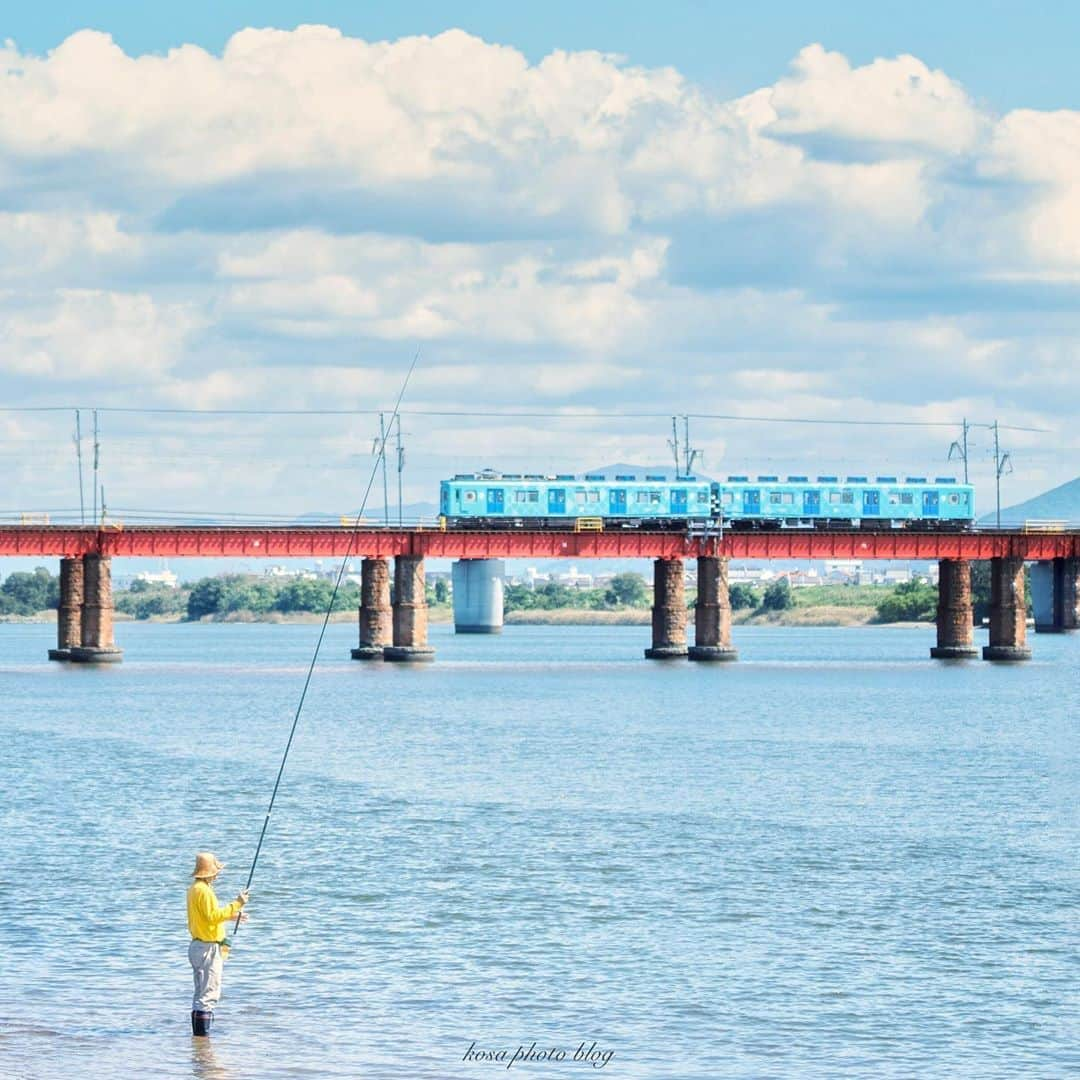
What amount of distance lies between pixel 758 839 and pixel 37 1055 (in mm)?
25000

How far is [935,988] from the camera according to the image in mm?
33031

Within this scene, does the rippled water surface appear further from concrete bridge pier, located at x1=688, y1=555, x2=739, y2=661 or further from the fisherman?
concrete bridge pier, located at x1=688, y1=555, x2=739, y2=661

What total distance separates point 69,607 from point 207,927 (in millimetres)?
106335

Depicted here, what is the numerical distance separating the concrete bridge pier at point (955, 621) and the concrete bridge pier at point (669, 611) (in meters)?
16.6

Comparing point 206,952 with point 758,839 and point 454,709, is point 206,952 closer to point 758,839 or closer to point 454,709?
point 758,839

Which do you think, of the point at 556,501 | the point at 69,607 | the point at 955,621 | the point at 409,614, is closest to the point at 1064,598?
the point at 955,621

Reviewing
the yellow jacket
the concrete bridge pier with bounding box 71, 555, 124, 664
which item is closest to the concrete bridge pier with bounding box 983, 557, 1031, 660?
the concrete bridge pier with bounding box 71, 555, 124, 664

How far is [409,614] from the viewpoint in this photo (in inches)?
5187

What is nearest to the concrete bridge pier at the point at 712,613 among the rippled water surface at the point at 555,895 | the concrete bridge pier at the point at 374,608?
the concrete bridge pier at the point at 374,608

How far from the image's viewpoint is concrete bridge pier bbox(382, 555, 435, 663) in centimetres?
12888

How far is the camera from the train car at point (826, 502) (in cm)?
13588

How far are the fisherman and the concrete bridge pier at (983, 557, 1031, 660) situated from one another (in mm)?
115945

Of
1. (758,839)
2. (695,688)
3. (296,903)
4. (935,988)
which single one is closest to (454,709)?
(695,688)

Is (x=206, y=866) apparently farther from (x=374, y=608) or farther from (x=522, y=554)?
(x=374, y=608)
